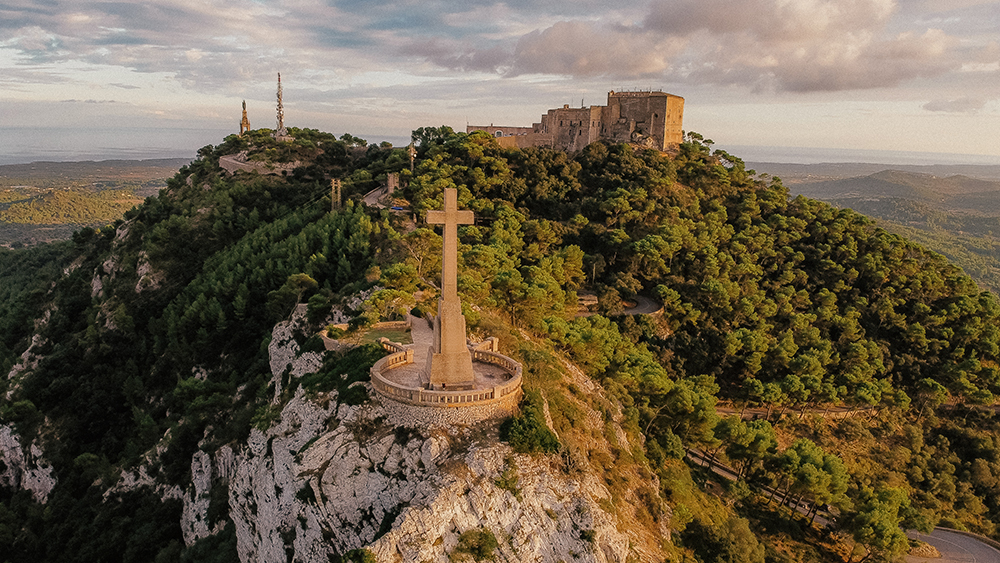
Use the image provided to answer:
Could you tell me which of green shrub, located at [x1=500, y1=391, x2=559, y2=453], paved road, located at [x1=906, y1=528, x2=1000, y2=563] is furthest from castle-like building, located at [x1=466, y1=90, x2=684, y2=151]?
green shrub, located at [x1=500, y1=391, x2=559, y2=453]

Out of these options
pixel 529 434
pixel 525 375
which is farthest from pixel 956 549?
pixel 529 434

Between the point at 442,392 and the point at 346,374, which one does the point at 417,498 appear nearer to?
the point at 442,392

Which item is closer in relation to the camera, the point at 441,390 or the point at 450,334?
the point at 441,390

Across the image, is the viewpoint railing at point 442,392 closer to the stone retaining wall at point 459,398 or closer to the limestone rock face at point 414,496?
the stone retaining wall at point 459,398

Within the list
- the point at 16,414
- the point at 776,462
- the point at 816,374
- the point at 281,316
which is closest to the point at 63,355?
the point at 16,414

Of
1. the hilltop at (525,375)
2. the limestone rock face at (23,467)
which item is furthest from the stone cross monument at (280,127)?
the limestone rock face at (23,467)

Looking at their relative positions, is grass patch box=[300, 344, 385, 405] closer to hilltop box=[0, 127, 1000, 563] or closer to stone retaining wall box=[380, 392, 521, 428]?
hilltop box=[0, 127, 1000, 563]

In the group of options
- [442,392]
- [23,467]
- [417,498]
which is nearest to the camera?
[417,498]
